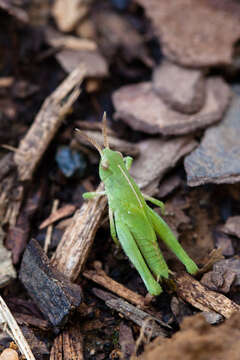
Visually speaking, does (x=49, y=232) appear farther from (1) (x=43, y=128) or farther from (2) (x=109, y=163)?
(1) (x=43, y=128)

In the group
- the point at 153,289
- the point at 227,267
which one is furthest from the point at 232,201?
the point at 153,289

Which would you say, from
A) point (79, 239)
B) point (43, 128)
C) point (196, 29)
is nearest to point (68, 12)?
point (196, 29)

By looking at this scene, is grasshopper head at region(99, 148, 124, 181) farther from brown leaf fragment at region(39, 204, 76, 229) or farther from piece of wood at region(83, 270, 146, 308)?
piece of wood at region(83, 270, 146, 308)

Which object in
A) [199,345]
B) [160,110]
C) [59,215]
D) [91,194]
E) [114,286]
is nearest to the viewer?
[199,345]

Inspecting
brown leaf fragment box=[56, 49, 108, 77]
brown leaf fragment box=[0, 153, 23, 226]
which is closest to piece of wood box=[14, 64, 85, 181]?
brown leaf fragment box=[0, 153, 23, 226]

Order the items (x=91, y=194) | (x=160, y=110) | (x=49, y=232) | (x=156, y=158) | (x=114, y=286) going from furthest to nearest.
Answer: (x=160, y=110) → (x=156, y=158) → (x=49, y=232) → (x=91, y=194) → (x=114, y=286)

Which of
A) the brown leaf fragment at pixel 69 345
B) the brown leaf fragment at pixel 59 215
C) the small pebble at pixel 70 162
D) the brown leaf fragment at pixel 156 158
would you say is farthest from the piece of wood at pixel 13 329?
the brown leaf fragment at pixel 156 158
